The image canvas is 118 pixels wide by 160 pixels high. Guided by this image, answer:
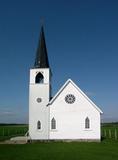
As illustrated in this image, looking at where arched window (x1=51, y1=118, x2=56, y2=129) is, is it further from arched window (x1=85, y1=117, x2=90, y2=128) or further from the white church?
arched window (x1=85, y1=117, x2=90, y2=128)

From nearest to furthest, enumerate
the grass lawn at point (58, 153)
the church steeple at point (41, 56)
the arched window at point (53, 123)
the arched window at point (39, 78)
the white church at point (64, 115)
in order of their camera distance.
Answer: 1. the grass lawn at point (58, 153)
2. the white church at point (64, 115)
3. the arched window at point (53, 123)
4. the arched window at point (39, 78)
5. the church steeple at point (41, 56)

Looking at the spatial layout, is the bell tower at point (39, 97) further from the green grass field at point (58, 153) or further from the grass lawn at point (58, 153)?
the grass lawn at point (58, 153)

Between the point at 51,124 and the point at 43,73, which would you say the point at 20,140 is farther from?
the point at 43,73

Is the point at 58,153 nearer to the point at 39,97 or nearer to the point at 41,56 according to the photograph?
the point at 39,97

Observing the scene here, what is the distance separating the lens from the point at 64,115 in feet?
112

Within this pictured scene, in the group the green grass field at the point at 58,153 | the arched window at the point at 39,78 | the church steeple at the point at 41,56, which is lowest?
the green grass field at the point at 58,153

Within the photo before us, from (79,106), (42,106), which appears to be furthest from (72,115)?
(42,106)

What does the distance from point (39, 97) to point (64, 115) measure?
366 cm

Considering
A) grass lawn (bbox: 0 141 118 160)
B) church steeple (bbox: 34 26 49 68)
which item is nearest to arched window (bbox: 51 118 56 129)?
church steeple (bbox: 34 26 49 68)

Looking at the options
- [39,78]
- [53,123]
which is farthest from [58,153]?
[39,78]

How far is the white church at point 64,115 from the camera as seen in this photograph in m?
33.9

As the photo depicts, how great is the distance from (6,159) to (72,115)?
16224mm

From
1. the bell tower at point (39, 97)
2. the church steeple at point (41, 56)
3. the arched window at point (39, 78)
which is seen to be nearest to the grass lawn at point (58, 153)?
the bell tower at point (39, 97)

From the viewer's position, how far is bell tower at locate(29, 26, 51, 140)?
34.6 meters
